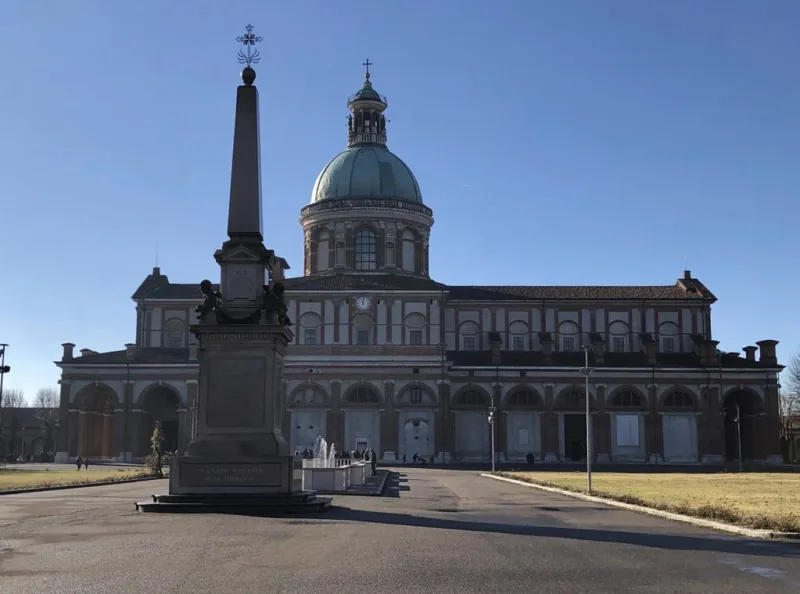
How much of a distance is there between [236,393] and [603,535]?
10.5 metres

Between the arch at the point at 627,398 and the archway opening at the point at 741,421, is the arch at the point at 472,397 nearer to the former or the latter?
the arch at the point at 627,398

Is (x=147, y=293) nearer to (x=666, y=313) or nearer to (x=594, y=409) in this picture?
(x=594, y=409)

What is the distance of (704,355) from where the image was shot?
98062 mm

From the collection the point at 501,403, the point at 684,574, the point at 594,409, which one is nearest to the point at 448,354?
the point at 501,403

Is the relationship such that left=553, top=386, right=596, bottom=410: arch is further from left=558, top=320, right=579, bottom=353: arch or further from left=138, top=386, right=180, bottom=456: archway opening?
left=138, top=386, right=180, bottom=456: archway opening

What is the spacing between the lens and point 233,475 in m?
26.1

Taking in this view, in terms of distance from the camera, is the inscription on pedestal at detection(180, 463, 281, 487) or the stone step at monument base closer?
A: the stone step at monument base

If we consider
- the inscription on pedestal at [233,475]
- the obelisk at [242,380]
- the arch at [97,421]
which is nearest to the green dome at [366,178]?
the arch at [97,421]

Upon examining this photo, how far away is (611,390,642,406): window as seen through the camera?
95875 mm

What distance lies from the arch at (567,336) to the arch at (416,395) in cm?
1676

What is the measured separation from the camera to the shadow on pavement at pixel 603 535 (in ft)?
62.8

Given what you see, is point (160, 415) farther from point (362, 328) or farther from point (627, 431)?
point (627, 431)

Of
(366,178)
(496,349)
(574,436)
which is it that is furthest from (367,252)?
(574,436)

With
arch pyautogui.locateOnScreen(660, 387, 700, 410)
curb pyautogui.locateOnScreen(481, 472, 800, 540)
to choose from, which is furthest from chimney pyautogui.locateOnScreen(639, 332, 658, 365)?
curb pyautogui.locateOnScreen(481, 472, 800, 540)
